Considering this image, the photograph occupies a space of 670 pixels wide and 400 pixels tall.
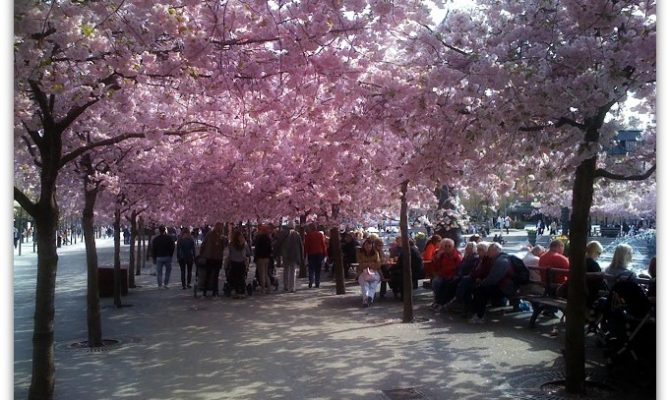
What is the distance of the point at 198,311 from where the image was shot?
12984mm

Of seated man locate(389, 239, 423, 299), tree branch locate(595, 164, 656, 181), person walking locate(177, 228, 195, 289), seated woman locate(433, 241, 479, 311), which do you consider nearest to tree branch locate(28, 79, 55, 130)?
tree branch locate(595, 164, 656, 181)

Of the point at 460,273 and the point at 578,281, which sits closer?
the point at 578,281

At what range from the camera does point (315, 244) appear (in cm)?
1747

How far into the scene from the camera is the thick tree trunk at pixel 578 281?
6492 millimetres

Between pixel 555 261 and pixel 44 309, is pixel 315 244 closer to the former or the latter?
pixel 555 261

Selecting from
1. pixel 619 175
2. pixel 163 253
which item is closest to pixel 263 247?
pixel 163 253

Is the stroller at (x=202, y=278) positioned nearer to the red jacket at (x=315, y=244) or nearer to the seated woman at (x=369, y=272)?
the red jacket at (x=315, y=244)

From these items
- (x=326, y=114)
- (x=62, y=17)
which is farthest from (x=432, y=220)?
(x=62, y=17)

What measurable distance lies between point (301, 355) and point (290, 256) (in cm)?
797

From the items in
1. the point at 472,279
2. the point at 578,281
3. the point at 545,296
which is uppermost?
the point at 578,281

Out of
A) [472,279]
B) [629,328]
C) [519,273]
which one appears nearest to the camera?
[629,328]

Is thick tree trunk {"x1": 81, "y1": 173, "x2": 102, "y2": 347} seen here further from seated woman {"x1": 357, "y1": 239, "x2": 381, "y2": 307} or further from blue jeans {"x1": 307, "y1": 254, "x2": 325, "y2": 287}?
blue jeans {"x1": 307, "y1": 254, "x2": 325, "y2": 287}

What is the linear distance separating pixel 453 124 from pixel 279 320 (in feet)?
18.7

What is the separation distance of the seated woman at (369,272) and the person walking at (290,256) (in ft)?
8.51
